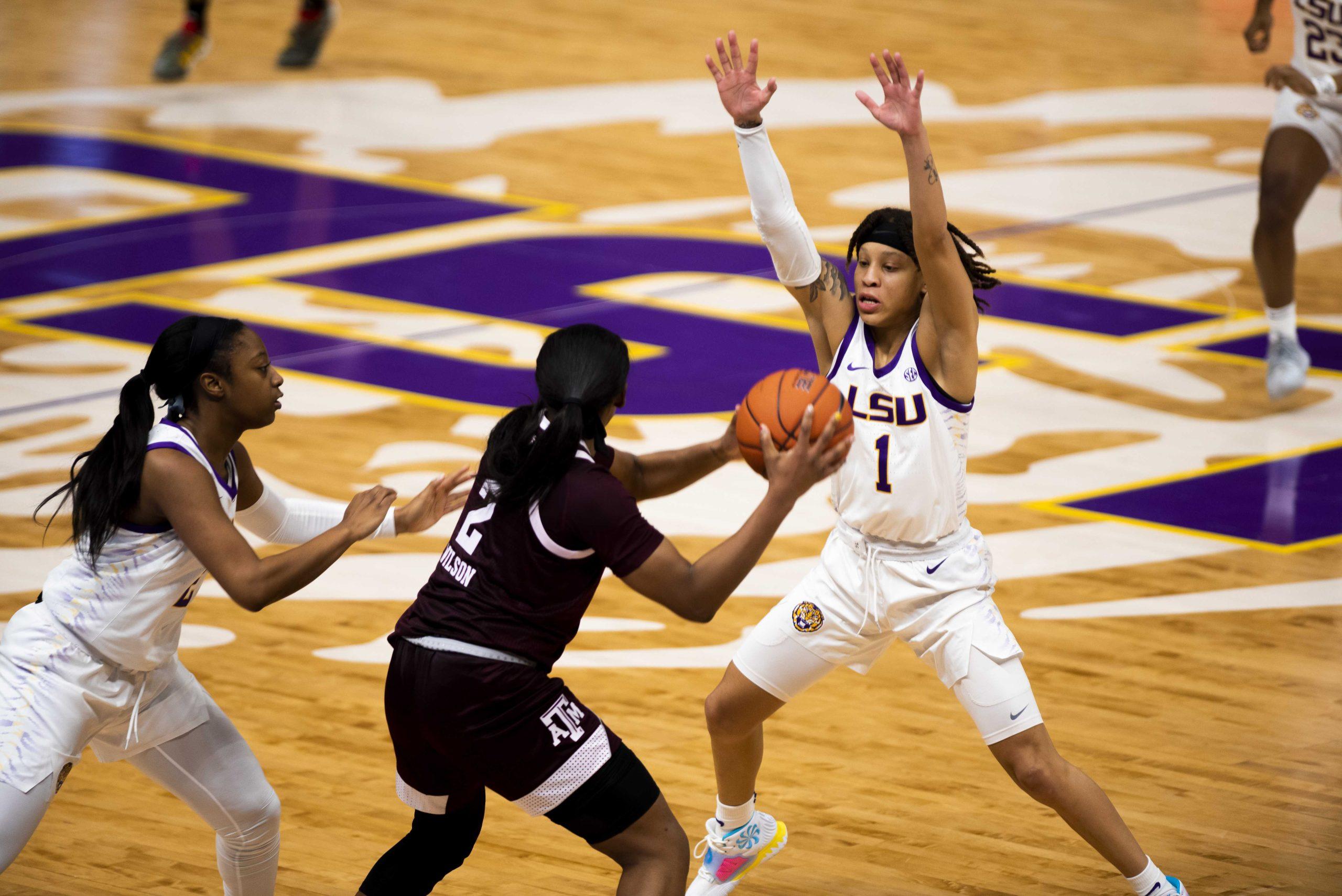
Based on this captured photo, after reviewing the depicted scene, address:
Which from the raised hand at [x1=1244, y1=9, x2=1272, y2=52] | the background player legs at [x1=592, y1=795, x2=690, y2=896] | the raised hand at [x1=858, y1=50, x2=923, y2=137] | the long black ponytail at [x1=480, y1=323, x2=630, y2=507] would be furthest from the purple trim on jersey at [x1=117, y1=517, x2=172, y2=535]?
the raised hand at [x1=1244, y1=9, x2=1272, y2=52]

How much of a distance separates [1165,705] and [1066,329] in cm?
475

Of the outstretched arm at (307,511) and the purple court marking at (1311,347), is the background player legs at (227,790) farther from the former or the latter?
A: the purple court marking at (1311,347)

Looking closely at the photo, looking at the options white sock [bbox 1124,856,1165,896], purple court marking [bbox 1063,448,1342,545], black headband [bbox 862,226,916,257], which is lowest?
purple court marking [bbox 1063,448,1342,545]

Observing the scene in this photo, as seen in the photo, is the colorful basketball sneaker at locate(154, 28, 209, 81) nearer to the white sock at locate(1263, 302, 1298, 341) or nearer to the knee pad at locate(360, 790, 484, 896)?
the white sock at locate(1263, 302, 1298, 341)

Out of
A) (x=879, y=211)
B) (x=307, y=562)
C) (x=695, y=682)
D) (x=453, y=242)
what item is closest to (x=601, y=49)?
(x=453, y=242)

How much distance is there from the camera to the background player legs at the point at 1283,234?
9328 millimetres

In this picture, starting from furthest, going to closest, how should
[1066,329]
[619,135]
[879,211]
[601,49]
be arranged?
[601,49], [619,135], [1066,329], [879,211]

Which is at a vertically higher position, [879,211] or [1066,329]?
[879,211]

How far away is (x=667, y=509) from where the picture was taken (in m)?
7.99

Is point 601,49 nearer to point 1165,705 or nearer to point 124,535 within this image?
point 1165,705

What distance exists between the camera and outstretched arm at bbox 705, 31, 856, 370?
15.2ft

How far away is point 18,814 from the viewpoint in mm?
3949

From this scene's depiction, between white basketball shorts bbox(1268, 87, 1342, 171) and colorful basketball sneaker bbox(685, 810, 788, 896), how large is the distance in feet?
19.2

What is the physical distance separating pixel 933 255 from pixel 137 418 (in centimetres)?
182
